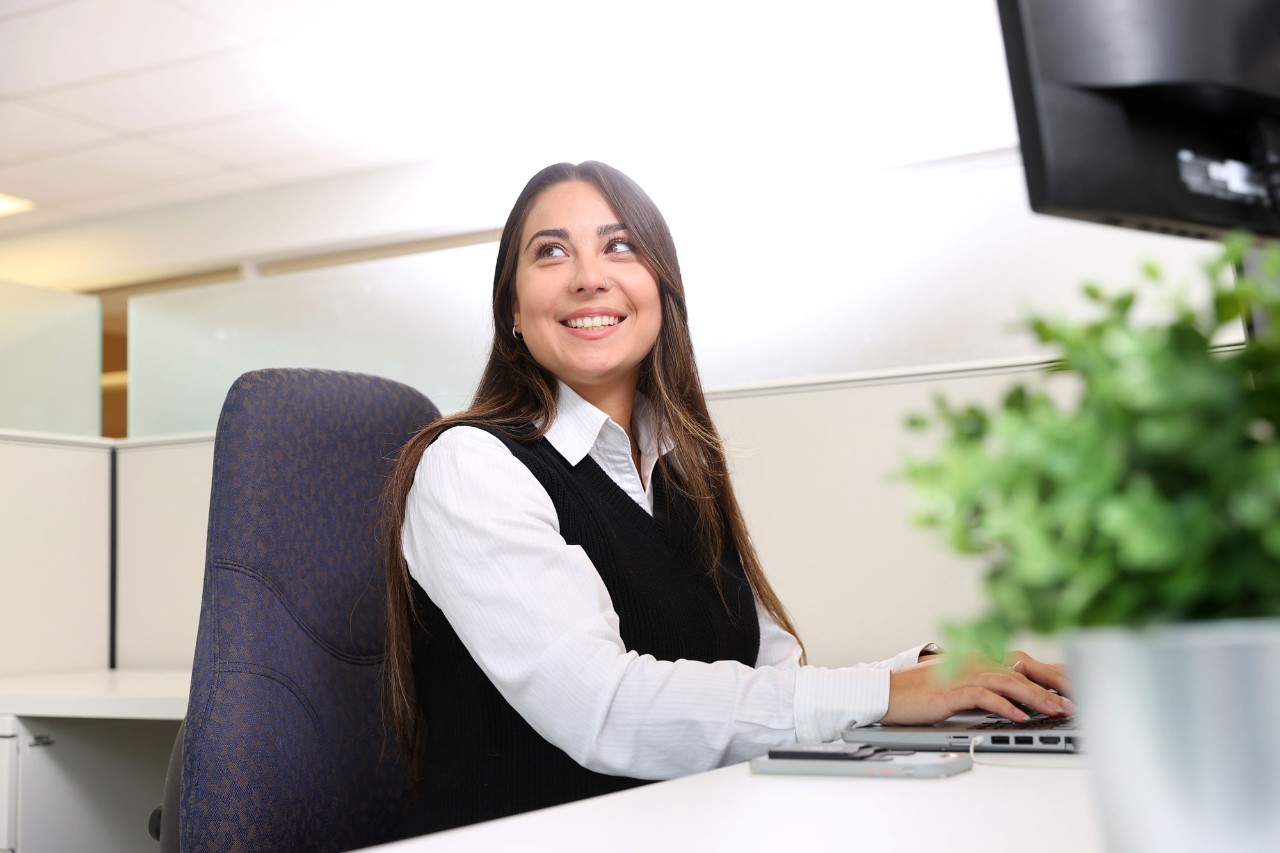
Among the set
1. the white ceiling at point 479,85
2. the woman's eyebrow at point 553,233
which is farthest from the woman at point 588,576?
the white ceiling at point 479,85

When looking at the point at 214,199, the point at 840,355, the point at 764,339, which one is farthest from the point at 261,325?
the point at 214,199

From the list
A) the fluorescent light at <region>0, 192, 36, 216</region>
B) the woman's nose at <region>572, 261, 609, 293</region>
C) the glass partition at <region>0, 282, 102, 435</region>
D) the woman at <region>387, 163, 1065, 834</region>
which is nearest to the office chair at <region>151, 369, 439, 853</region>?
the woman at <region>387, 163, 1065, 834</region>

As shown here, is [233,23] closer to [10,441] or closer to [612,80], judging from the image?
[612,80]

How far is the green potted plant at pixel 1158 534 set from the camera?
28 cm

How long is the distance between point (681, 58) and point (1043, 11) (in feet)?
13.8

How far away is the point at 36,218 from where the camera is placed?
19.9 ft

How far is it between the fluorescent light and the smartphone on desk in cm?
588

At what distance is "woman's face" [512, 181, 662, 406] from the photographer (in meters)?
1.39

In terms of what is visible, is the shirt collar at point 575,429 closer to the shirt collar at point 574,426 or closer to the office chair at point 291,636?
the shirt collar at point 574,426

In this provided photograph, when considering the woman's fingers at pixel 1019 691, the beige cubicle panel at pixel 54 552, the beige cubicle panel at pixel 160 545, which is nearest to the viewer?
the woman's fingers at pixel 1019 691

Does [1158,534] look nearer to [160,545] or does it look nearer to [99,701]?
[99,701]

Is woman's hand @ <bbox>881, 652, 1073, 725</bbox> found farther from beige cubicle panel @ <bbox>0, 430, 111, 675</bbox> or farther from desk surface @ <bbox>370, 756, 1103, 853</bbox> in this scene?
beige cubicle panel @ <bbox>0, 430, 111, 675</bbox>

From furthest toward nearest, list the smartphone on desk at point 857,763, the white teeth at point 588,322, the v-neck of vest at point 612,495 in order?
the white teeth at point 588,322 < the v-neck of vest at point 612,495 < the smartphone on desk at point 857,763

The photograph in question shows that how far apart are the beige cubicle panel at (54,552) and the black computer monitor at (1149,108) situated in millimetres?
2167
